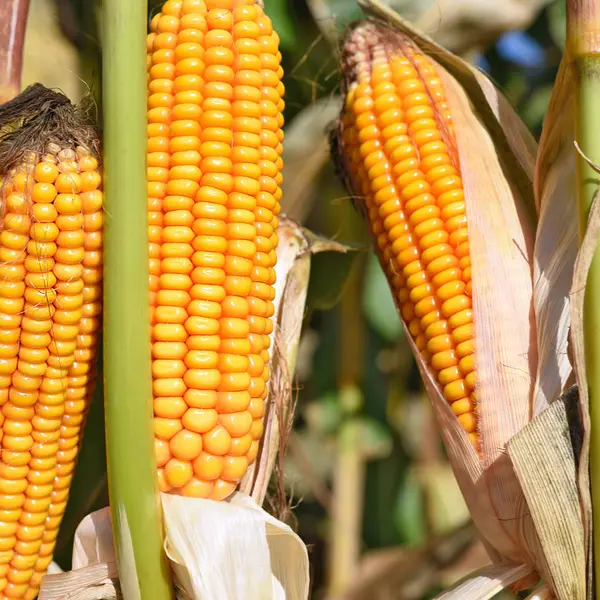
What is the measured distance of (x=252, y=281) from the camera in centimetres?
101

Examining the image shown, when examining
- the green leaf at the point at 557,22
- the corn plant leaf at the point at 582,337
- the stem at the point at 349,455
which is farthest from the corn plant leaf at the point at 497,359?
the green leaf at the point at 557,22

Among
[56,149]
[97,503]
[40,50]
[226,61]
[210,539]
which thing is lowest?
[97,503]

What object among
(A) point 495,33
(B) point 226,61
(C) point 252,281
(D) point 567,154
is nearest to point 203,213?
(C) point 252,281

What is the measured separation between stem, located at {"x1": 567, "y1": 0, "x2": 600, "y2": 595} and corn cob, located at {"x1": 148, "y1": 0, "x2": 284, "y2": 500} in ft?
1.45

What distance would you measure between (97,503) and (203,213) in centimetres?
85

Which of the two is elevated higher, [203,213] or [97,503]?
[203,213]

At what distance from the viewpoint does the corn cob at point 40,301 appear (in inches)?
37.9

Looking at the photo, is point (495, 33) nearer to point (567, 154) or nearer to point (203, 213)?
point (567, 154)

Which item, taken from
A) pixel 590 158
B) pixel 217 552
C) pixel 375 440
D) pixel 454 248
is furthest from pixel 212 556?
pixel 375 440

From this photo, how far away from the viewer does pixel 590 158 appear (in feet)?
3.16

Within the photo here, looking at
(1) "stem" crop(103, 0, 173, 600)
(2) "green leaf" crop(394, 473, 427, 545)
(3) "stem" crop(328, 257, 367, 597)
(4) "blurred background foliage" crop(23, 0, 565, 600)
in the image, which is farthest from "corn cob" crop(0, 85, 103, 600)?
(2) "green leaf" crop(394, 473, 427, 545)

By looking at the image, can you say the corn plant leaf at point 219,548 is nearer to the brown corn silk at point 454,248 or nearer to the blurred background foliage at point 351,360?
the brown corn silk at point 454,248

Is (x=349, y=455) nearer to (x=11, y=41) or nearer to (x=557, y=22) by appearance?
(x=11, y=41)

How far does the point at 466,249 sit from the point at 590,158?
0.89 feet
